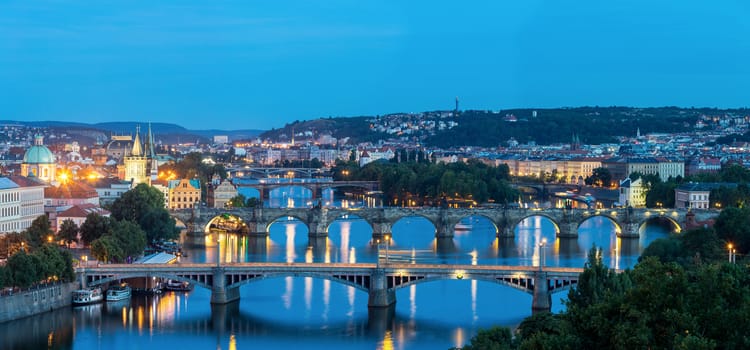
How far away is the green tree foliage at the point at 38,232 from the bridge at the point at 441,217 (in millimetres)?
10339

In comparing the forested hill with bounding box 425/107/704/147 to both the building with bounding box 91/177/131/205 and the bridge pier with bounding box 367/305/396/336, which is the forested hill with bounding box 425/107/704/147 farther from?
the bridge pier with bounding box 367/305/396/336

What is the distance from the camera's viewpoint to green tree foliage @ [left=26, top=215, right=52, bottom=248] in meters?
36.5

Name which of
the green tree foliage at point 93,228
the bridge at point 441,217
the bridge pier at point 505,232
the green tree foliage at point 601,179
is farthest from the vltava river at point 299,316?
the green tree foliage at point 601,179

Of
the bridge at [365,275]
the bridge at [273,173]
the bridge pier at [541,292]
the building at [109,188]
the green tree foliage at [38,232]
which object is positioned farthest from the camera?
the bridge at [273,173]

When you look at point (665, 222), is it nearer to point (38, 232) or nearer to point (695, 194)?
point (695, 194)

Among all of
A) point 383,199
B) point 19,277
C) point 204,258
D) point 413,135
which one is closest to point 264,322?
point 19,277

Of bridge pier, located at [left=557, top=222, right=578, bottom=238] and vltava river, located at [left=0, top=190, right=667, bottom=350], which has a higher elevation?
bridge pier, located at [left=557, top=222, right=578, bottom=238]

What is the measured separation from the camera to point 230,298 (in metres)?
32.2

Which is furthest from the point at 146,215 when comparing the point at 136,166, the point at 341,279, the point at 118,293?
the point at 136,166

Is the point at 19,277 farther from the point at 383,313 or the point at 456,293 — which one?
the point at 456,293

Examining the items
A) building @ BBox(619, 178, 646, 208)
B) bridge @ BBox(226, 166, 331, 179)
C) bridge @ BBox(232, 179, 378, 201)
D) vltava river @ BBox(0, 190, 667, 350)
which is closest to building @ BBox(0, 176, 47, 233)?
vltava river @ BBox(0, 190, 667, 350)

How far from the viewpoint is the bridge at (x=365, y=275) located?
31.0 m

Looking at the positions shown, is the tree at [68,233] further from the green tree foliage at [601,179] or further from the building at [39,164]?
the green tree foliage at [601,179]

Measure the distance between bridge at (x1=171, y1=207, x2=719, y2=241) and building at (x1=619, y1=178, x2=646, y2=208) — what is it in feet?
49.9
